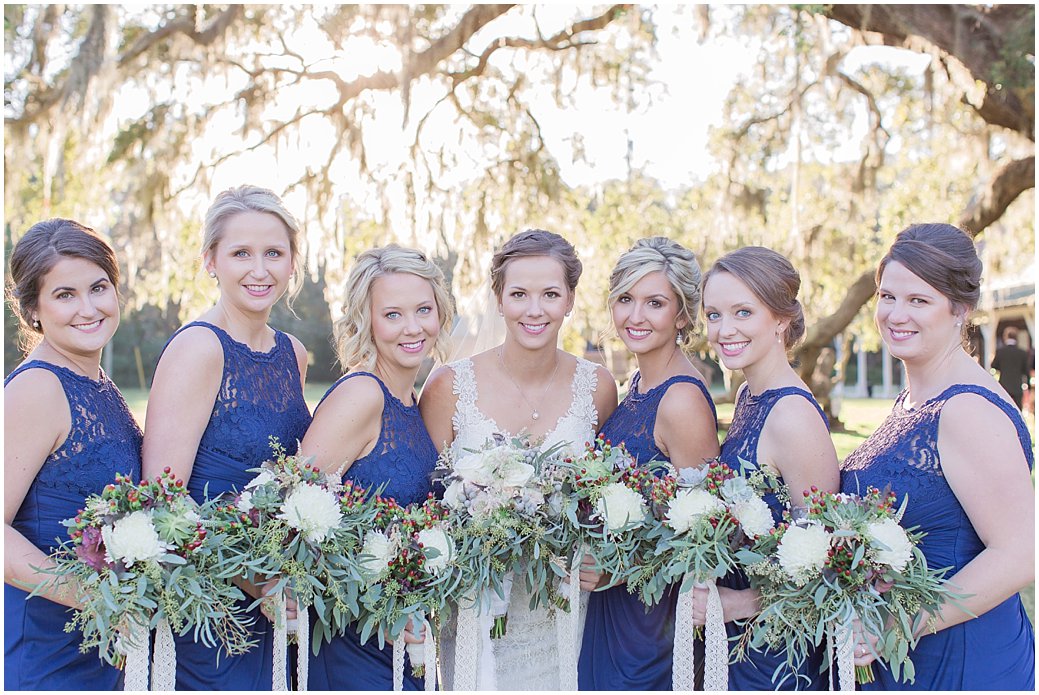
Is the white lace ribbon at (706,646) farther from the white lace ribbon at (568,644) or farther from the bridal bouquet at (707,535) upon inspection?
the white lace ribbon at (568,644)

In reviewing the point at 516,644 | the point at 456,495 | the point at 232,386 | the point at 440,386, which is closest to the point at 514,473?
the point at 456,495

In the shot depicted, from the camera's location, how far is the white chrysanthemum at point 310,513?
2.87 metres

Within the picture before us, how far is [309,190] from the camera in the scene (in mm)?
11102

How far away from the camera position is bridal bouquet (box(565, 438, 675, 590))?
118 inches

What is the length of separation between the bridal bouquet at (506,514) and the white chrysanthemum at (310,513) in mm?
446

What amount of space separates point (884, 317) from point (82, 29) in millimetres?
10123

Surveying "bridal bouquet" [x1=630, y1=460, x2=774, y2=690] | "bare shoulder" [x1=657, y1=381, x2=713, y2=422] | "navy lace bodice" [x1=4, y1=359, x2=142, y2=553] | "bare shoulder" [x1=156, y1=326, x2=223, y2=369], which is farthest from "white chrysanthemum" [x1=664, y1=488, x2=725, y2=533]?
"navy lace bodice" [x1=4, y1=359, x2=142, y2=553]

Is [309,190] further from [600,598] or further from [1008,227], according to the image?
[1008,227]

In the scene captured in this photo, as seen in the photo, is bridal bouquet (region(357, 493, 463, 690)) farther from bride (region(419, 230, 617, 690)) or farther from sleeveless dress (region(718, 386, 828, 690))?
sleeveless dress (region(718, 386, 828, 690))

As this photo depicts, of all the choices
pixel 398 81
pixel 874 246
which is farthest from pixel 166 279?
pixel 874 246

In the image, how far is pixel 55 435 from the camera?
2975 millimetres

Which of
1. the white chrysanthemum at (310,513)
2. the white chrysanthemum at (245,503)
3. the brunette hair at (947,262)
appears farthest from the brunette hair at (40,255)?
the brunette hair at (947,262)

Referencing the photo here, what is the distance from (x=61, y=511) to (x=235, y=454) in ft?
2.06

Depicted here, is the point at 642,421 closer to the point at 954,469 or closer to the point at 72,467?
the point at 954,469
